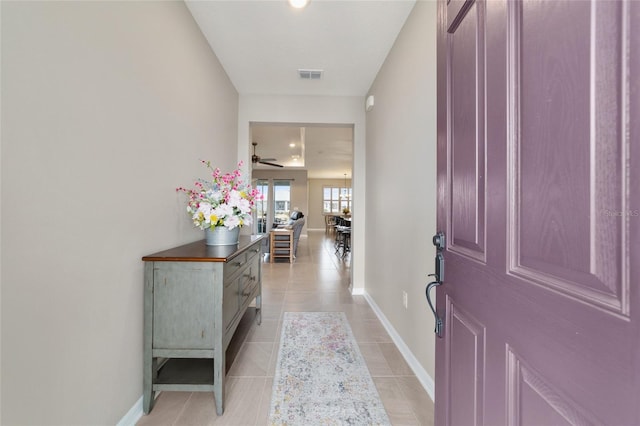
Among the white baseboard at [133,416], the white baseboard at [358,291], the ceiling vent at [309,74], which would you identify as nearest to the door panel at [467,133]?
the white baseboard at [133,416]

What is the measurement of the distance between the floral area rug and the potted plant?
1072mm

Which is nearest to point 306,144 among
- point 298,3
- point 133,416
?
point 298,3

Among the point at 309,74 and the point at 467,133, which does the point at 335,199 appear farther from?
the point at 467,133

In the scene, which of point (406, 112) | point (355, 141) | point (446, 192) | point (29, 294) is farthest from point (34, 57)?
point (355, 141)

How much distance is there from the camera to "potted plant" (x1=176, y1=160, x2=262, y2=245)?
6.15 ft

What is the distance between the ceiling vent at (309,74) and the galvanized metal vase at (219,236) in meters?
2.07

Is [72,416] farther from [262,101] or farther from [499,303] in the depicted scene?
[262,101]

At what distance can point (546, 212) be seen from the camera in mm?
Answer: 577

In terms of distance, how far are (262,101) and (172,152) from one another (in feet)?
6.76

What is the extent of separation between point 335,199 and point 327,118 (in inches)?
409

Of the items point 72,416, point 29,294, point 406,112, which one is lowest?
point 72,416

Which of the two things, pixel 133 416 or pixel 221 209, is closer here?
pixel 133 416

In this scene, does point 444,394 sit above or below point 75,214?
below

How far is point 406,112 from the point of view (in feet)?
7.28
